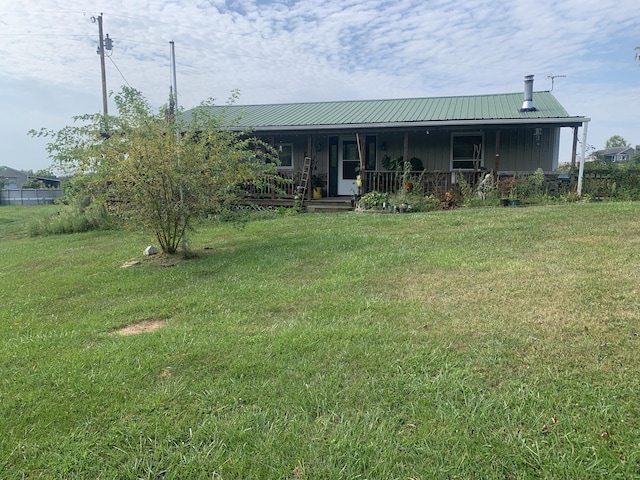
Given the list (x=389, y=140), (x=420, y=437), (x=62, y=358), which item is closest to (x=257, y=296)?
(x=62, y=358)

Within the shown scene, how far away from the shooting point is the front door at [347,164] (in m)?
16.4

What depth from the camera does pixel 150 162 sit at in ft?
22.6

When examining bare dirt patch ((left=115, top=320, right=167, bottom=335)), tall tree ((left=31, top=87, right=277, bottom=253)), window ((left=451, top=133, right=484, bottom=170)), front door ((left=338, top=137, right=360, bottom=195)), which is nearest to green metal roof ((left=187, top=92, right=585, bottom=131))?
window ((left=451, top=133, right=484, bottom=170))

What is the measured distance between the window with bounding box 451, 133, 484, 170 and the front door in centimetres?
338

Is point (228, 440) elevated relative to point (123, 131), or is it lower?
lower

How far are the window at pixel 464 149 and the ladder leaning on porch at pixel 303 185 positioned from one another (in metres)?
4.93

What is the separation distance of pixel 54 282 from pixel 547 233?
7626 millimetres

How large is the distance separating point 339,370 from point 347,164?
1381 centimetres

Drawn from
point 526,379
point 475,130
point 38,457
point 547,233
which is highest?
point 475,130

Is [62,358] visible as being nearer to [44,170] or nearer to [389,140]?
[44,170]

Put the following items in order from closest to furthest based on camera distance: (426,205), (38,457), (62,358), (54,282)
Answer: (38,457) → (62,358) → (54,282) → (426,205)

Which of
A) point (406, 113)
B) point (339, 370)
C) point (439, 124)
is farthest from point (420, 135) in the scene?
point (339, 370)

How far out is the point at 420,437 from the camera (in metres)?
2.50

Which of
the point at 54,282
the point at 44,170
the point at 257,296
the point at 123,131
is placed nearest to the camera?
the point at 257,296
